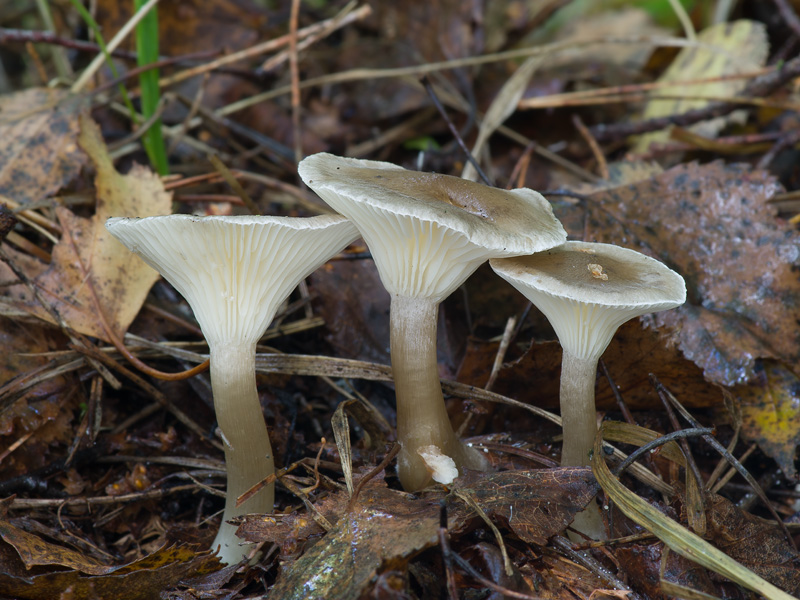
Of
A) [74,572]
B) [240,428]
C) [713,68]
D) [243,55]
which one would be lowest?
[74,572]

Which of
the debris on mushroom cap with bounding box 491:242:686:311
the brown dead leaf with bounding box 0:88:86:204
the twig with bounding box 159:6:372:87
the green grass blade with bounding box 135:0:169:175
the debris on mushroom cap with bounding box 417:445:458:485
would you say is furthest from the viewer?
the twig with bounding box 159:6:372:87

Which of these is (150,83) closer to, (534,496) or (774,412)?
(534,496)

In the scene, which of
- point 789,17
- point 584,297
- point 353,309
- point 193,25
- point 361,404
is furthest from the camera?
point 193,25

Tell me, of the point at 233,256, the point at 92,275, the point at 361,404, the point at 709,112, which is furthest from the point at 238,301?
the point at 709,112

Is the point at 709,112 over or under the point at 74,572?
over

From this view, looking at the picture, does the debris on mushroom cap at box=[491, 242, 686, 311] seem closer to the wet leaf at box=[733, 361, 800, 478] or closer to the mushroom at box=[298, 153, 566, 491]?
the mushroom at box=[298, 153, 566, 491]

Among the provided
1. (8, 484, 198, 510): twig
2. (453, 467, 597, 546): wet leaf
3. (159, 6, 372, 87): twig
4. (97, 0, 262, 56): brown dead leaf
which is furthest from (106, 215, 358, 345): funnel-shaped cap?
(97, 0, 262, 56): brown dead leaf

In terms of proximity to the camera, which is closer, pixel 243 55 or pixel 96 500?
pixel 96 500
